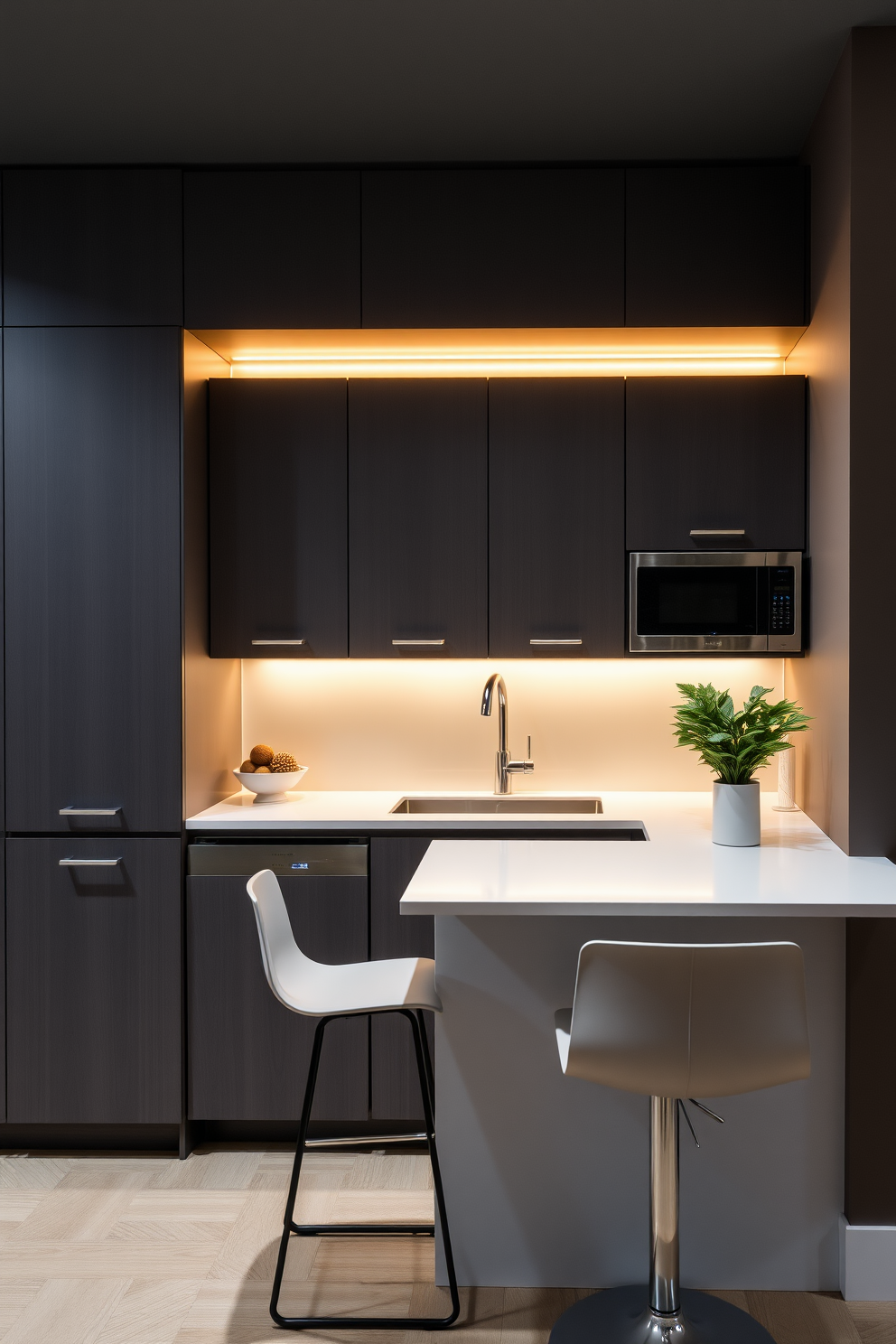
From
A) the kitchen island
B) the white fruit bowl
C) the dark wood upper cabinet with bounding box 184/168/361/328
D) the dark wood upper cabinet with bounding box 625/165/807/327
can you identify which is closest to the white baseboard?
the kitchen island

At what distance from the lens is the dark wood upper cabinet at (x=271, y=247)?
2.96 meters

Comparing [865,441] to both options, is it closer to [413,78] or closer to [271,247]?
[413,78]

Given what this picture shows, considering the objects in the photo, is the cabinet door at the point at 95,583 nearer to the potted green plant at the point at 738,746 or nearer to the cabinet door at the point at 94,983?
the cabinet door at the point at 94,983

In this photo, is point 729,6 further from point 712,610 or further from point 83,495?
point 83,495

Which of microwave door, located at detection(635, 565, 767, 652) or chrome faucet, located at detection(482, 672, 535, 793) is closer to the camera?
microwave door, located at detection(635, 565, 767, 652)

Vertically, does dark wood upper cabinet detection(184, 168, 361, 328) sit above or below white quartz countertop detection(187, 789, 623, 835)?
above

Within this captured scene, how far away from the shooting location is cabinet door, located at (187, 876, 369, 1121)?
9.56ft

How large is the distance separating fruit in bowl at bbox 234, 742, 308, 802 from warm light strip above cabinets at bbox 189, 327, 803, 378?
1253 millimetres

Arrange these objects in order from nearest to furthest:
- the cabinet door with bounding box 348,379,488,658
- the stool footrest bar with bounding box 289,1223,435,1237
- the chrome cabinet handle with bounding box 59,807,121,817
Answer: the stool footrest bar with bounding box 289,1223,435,1237, the chrome cabinet handle with bounding box 59,807,121,817, the cabinet door with bounding box 348,379,488,658

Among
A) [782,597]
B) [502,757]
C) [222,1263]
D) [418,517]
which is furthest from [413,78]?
[222,1263]

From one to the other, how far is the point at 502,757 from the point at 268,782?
782 mm

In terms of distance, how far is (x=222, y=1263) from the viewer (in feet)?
7.80

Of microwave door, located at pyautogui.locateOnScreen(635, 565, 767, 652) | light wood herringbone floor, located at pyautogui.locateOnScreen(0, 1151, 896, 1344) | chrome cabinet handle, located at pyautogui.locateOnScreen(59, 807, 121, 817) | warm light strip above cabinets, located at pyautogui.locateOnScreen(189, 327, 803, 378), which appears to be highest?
warm light strip above cabinets, located at pyautogui.locateOnScreen(189, 327, 803, 378)

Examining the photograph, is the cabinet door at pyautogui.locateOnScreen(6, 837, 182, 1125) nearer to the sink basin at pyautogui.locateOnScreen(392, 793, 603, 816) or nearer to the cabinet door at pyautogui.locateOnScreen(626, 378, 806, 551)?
the sink basin at pyautogui.locateOnScreen(392, 793, 603, 816)
